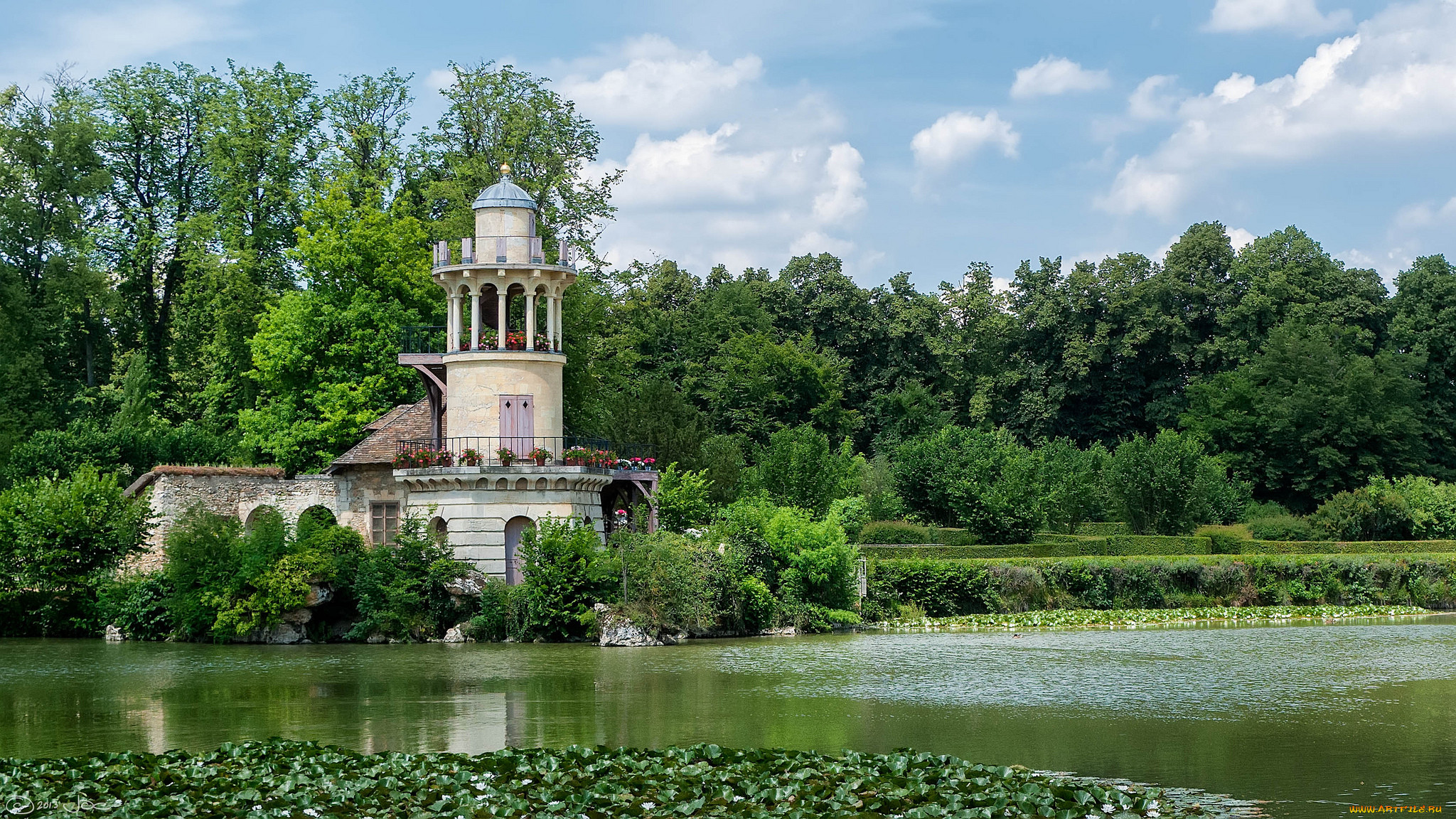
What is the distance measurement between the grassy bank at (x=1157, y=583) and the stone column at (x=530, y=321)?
10.5 metres

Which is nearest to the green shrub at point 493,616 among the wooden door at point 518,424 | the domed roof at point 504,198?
the wooden door at point 518,424

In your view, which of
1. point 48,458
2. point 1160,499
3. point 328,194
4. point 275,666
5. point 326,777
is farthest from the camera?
point 1160,499

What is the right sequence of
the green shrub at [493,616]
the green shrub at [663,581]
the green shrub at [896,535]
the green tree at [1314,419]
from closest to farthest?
1. the green shrub at [663,581]
2. the green shrub at [493,616]
3. the green shrub at [896,535]
4. the green tree at [1314,419]

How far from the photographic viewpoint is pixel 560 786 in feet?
46.0

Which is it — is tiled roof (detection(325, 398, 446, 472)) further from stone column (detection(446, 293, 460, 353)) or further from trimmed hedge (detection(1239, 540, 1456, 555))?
trimmed hedge (detection(1239, 540, 1456, 555))

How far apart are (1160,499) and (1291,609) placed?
38.0 ft

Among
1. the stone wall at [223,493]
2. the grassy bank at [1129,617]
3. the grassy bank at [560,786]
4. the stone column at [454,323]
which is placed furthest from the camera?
the grassy bank at [1129,617]

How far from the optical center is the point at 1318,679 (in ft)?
80.5

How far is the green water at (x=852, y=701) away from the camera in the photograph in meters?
16.8

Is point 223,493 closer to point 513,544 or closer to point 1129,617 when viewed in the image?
point 513,544

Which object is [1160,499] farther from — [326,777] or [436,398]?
[326,777]

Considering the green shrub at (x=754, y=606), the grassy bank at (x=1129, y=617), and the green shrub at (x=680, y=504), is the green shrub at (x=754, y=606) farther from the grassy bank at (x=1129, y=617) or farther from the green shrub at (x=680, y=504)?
the green shrub at (x=680, y=504)

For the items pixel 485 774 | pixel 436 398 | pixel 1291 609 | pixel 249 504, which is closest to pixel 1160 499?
pixel 1291 609

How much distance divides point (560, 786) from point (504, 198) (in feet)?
79.3
